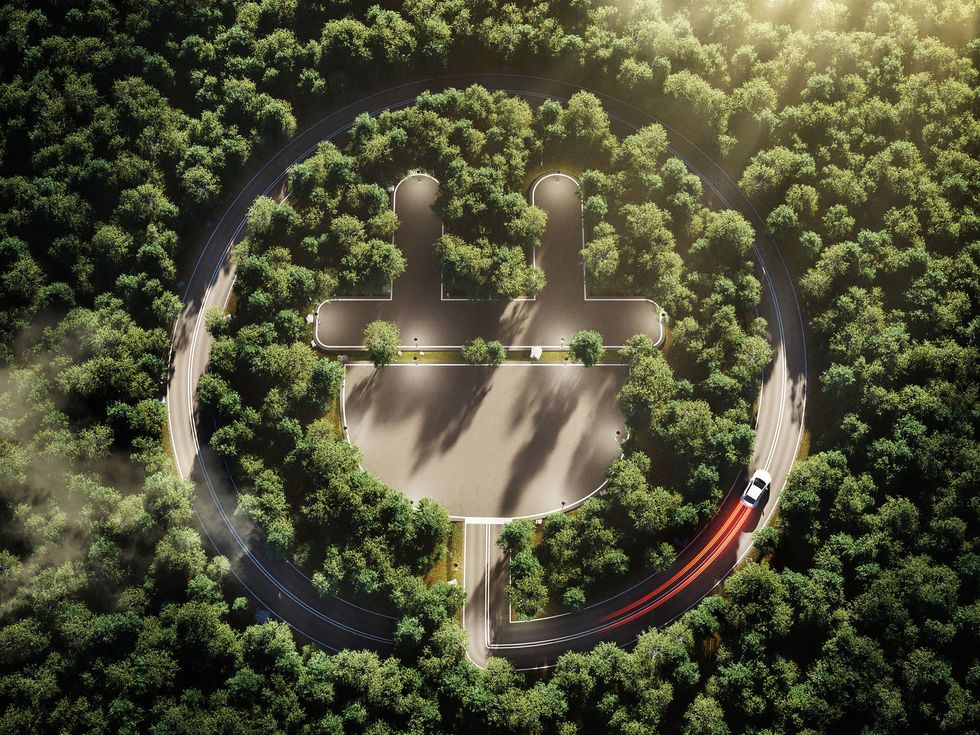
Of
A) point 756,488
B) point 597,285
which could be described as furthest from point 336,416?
point 756,488

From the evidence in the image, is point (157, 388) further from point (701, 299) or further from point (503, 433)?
point (701, 299)

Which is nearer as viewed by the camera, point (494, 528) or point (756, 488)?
point (756, 488)

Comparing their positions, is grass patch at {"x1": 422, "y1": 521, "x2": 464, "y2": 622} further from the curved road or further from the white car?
the white car

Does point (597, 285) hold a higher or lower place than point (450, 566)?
higher

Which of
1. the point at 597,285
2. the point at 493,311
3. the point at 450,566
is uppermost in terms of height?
the point at 597,285

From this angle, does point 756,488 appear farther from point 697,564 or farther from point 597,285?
point 597,285

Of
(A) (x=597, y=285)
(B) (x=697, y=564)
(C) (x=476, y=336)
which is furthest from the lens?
(C) (x=476, y=336)

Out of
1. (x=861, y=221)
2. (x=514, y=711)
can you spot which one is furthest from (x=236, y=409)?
(x=861, y=221)

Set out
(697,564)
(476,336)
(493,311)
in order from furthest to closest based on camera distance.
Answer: (493,311) < (476,336) < (697,564)
